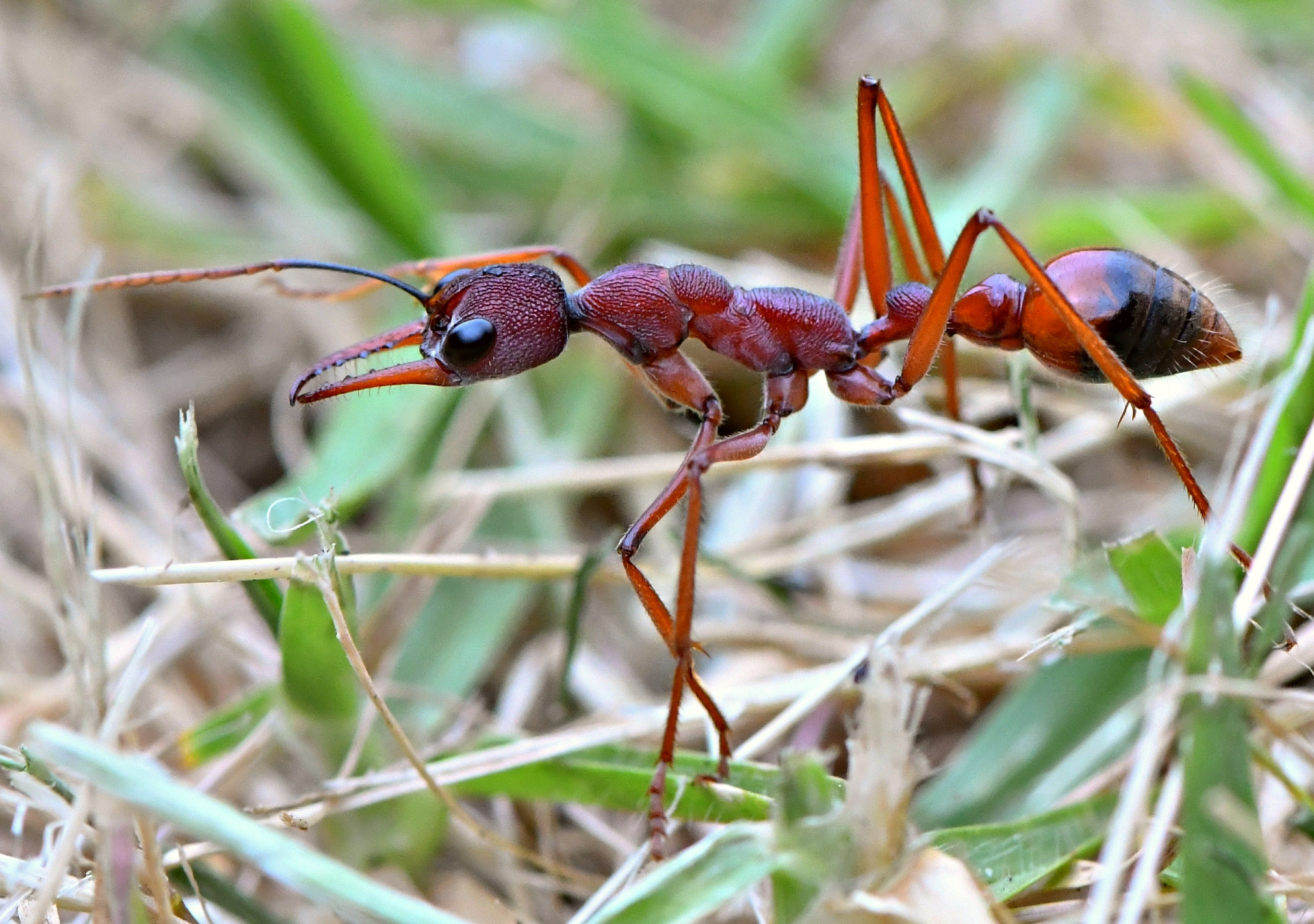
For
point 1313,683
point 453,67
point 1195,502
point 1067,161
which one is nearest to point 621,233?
point 453,67

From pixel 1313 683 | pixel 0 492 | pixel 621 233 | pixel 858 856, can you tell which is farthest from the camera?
pixel 621 233

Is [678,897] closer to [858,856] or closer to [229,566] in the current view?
[858,856]

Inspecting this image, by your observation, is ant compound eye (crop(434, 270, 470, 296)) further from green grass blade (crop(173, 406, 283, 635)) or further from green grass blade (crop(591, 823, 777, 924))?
green grass blade (crop(591, 823, 777, 924))

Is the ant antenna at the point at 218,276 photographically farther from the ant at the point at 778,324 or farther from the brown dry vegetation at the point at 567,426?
the brown dry vegetation at the point at 567,426

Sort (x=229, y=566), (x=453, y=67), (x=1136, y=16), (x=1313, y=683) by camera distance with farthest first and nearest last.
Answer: (x=453, y=67) < (x=1136, y=16) < (x=1313, y=683) < (x=229, y=566)

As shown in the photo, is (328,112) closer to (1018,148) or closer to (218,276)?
(218,276)

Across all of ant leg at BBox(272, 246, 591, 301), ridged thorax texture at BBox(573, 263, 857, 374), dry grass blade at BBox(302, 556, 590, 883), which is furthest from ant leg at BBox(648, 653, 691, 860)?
ant leg at BBox(272, 246, 591, 301)
